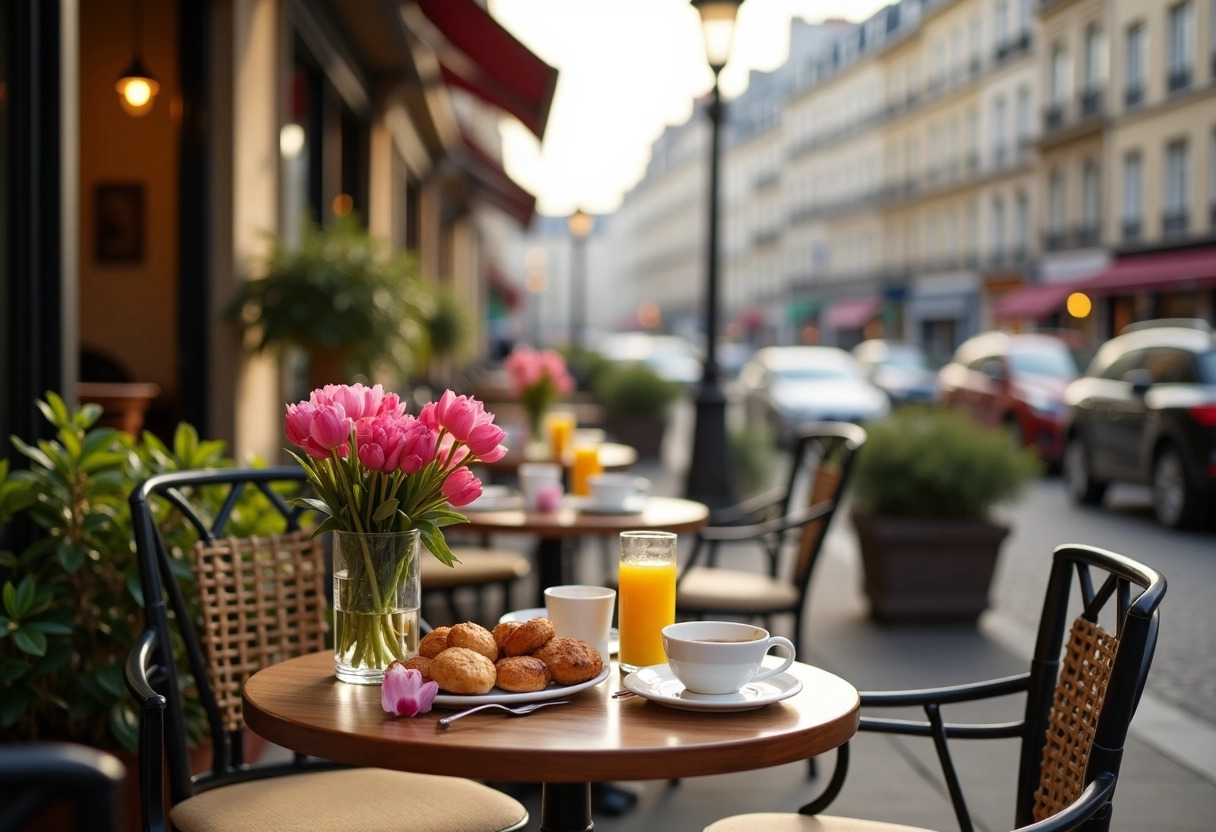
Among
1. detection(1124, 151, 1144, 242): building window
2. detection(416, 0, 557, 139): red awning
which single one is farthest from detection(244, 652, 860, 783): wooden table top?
detection(1124, 151, 1144, 242): building window

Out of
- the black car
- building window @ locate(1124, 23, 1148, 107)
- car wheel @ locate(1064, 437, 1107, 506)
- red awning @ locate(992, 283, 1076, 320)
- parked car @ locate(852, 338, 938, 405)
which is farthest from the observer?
red awning @ locate(992, 283, 1076, 320)

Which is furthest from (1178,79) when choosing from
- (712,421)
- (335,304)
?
(335,304)

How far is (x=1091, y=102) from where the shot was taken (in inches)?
1173

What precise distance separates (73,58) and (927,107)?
41603 mm

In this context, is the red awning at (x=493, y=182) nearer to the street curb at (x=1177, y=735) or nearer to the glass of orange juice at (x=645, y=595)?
the street curb at (x=1177, y=735)

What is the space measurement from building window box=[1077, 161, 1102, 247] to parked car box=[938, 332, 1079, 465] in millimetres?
16755

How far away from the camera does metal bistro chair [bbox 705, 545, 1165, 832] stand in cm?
212

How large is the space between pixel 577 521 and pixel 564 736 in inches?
96.2

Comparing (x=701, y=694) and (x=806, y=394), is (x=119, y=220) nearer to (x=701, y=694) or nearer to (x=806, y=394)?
(x=701, y=694)

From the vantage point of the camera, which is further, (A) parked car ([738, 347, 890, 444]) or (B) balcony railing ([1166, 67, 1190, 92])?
(B) balcony railing ([1166, 67, 1190, 92])

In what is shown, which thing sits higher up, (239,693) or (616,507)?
(616,507)

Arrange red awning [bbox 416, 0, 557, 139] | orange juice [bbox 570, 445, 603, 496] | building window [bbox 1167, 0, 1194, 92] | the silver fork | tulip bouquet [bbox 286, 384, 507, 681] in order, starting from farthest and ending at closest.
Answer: building window [bbox 1167, 0, 1194, 92], red awning [bbox 416, 0, 557, 139], orange juice [bbox 570, 445, 603, 496], tulip bouquet [bbox 286, 384, 507, 681], the silver fork

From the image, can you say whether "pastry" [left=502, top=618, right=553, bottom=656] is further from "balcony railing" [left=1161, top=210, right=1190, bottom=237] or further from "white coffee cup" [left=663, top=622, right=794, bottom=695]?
"balcony railing" [left=1161, top=210, right=1190, bottom=237]

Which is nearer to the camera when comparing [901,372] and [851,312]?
[901,372]
